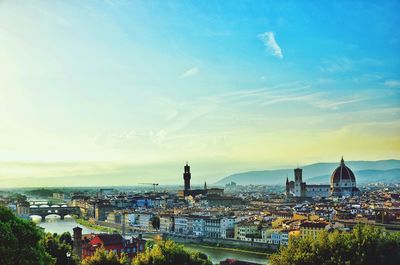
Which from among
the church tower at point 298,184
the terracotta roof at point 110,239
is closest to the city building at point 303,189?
the church tower at point 298,184

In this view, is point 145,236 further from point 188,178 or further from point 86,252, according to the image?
point 188,178

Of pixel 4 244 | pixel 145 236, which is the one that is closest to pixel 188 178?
pixel 145 236

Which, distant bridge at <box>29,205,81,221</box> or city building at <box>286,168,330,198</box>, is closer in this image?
distant bridge at <box>29,205,81,221</box>

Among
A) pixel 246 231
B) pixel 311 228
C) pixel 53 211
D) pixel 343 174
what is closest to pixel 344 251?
pixel 311 228

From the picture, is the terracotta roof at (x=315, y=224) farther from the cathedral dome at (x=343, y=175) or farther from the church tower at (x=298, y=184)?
the church tower at (x=298, y=184)

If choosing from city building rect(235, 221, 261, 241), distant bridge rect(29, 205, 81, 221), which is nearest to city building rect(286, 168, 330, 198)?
distant bridge rect(29, 205, 81, 221)

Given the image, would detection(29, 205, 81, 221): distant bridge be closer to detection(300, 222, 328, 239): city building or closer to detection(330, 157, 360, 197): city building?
detection(330, 157, 360, 197): city building
